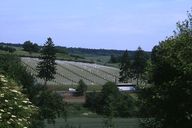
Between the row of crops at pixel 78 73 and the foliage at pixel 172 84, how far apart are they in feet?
327

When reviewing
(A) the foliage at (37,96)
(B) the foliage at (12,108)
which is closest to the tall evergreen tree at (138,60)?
(A) the foliage at (37,96)

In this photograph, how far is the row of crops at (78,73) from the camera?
121 metres

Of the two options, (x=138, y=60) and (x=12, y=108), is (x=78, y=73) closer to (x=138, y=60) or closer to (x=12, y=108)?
(x=138, y=60)

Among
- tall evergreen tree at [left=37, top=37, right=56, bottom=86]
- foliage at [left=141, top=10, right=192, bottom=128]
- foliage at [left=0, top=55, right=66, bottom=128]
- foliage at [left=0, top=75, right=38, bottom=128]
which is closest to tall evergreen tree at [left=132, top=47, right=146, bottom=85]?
tall evergreen tree at [left=37, top=37, right=56, bottom=86]

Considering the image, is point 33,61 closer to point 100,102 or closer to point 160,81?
point 100,102

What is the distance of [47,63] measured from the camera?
120750 mm

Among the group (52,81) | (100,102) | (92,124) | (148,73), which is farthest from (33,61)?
(148,73)

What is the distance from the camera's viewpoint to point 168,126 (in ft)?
52.7

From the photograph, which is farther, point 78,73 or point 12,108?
point 78,73

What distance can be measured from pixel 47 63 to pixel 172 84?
10561 cm

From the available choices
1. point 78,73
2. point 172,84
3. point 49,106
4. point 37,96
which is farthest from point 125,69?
point 172,84

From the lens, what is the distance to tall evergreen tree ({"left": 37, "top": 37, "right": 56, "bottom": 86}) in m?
119

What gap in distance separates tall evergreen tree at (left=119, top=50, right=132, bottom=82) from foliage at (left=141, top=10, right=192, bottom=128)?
109 m

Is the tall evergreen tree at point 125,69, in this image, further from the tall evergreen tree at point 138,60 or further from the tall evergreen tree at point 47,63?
the tall evergreen tree at point 47,63
